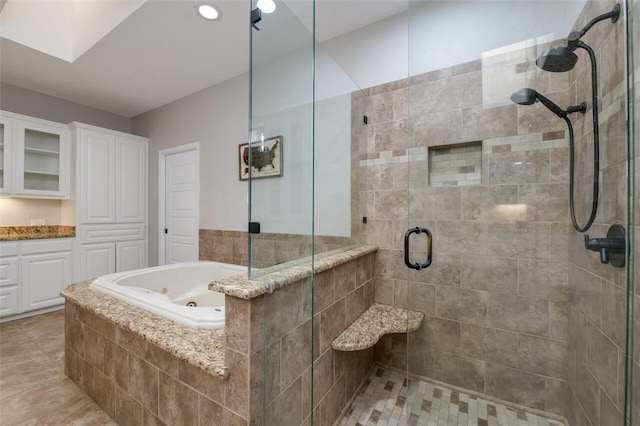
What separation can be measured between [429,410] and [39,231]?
437 centimetres

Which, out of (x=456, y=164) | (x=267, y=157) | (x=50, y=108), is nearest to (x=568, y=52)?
(x=456, y=164)

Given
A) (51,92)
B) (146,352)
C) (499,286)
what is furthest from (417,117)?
(51,92)

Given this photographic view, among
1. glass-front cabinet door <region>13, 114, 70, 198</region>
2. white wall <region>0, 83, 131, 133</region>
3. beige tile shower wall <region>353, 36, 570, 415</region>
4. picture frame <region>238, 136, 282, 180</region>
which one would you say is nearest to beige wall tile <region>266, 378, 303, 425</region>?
beige tile shower wall <region>353, 36, 570, 415</region>

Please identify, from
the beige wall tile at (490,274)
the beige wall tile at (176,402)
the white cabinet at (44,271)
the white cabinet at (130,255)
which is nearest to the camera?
the beige wall tile at (176,402)

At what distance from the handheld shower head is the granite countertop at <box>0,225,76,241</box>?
431 cm

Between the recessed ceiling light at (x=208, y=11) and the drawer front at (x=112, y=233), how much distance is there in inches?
110

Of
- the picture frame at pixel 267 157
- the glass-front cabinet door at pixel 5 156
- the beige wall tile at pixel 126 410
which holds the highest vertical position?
the glass-front cabinet door at pixel 5 156

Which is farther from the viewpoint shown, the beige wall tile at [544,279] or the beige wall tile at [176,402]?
the beige wall tile at [544,279]

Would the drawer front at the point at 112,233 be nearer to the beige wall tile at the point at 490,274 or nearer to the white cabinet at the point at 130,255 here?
the white cabinet at the point at 130,255

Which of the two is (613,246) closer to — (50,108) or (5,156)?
(5,156)

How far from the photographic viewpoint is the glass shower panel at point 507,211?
3.75 feet

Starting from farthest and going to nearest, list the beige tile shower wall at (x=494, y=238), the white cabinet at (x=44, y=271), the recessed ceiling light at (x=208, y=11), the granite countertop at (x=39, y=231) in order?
the granite countertop at (x=39, y=231) → the white cabinet at (x=44, y=271) → the recessed ceiling light at (x=208, y=11) → the beige tile shower wall at (x=494, y=238)

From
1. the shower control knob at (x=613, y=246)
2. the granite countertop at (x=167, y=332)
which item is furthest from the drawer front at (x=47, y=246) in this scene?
the shower control knob at (x=613, y=246)

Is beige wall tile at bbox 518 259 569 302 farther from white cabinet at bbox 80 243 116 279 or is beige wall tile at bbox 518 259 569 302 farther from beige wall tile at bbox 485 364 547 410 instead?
white cabinet at bbox 80 243 116 279
